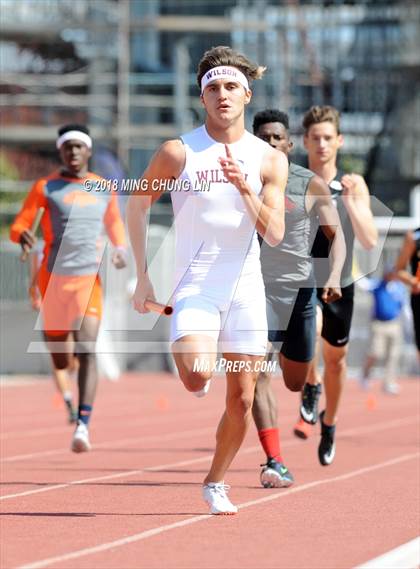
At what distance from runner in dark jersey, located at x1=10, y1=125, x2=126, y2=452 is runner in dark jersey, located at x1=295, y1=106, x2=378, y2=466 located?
1.97 metres

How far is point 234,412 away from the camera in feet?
27.7

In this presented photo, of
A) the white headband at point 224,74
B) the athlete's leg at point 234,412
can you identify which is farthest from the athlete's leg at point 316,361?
the white headband at point 224,74

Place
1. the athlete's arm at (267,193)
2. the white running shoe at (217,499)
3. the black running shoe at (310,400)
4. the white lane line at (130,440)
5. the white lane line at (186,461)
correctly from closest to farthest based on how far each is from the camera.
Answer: the athlete's arm at (267,193)
the white running shoe at (217,499)
the white lane line at (186,461)
the black running shoe at (310,400)
the white lane line at (130,440)

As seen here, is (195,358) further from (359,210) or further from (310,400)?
(310,400)

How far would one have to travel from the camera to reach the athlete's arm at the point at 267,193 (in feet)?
25.8

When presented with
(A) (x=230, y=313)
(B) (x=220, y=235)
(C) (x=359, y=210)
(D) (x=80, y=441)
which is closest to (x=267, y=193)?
(B) (x=220, y=235)

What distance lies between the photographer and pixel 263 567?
267 inches

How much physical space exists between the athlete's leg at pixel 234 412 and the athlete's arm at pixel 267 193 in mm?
671

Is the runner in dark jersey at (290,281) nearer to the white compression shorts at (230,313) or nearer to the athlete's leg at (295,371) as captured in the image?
the athlete's leg at (295,371)

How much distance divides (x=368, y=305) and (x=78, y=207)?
16472 millimetres

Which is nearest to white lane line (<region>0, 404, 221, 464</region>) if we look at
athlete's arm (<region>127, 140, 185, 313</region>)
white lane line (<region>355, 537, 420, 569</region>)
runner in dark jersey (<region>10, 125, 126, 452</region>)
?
runner in dark jersey (<region>10, 125, 126, 452</region>)

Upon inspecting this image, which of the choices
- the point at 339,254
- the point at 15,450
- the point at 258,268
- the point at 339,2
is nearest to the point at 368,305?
the point at 339,2

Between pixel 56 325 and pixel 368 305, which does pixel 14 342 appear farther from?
pixel 56 325

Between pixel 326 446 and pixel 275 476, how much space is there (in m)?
1.54
